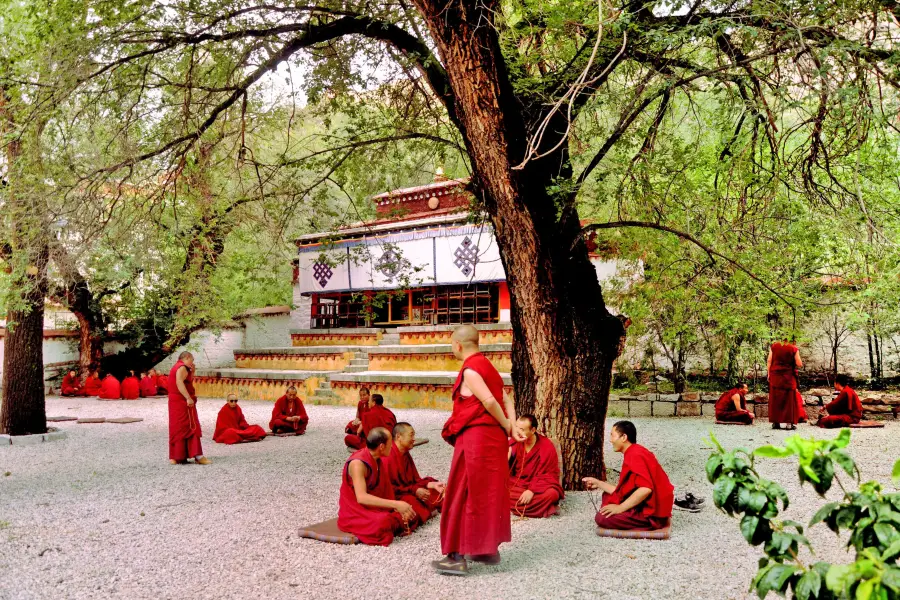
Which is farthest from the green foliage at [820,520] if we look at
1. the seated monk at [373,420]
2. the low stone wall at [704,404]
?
the low stone wall at [704,404]

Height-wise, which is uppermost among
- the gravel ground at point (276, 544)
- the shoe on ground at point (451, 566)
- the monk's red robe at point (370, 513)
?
the monk's red robe at point (370, 513)

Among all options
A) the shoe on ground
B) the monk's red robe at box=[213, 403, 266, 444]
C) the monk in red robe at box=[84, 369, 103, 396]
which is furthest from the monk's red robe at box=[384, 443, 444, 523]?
the monk in red robe at box=[84, 369, 103, 396]

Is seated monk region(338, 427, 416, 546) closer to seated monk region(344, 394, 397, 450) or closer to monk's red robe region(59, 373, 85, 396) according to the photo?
seated monk region(344, 394, 397, 450)

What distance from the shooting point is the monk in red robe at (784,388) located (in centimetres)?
1072

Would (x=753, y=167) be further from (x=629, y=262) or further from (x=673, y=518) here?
(x=629, y=262)

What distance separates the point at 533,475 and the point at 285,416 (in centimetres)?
631

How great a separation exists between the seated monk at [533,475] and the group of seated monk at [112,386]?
563 inches

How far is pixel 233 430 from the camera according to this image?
10078 mm

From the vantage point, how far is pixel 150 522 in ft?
18.0

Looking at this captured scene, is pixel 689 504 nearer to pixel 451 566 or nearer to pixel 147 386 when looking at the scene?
pixel 451 566

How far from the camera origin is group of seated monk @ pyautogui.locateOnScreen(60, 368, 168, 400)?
1700 cm

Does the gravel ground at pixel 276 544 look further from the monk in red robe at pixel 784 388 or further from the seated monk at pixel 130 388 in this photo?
the seated monk at pixel 130 388

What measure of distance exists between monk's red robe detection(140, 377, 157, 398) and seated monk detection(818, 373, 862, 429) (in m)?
15.9

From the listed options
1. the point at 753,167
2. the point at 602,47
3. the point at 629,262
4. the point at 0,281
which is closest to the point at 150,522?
the point at 602,47
